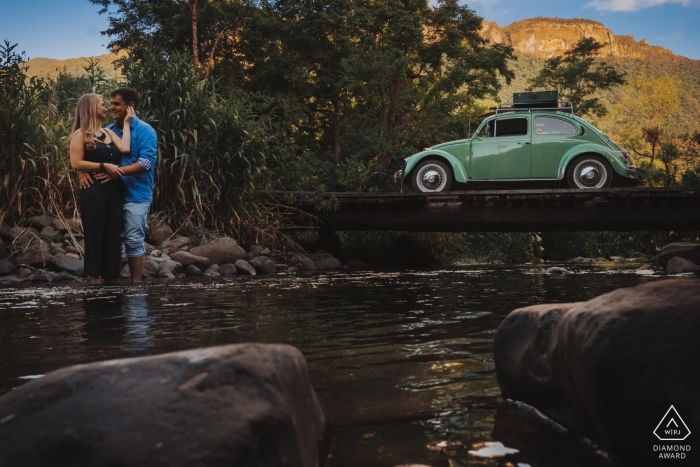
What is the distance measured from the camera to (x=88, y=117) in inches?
259

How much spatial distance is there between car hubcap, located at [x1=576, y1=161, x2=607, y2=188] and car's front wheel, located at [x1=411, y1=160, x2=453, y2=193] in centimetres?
249

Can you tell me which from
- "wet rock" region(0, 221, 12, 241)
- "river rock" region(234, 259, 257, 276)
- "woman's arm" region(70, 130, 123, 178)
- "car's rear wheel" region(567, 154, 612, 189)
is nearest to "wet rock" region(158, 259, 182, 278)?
"river rock" region(234, 259, 257, 276)

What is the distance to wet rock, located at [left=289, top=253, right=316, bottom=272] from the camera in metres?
12.7

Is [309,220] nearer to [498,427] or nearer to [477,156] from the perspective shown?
[477,156]

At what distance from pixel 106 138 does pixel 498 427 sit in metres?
5.61

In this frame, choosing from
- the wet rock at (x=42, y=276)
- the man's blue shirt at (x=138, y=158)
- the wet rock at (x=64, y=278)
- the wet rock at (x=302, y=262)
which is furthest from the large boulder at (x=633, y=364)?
the wet rock at (x=302, y=262)

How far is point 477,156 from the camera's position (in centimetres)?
1399

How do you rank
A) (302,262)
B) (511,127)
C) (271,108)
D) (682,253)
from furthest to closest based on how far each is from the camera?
(271,108), (511,127), (682,253), (302,262)

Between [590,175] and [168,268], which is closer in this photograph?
[168,268]

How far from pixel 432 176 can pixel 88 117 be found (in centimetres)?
880

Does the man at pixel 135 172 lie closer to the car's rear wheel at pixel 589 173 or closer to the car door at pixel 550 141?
the car door at pixel 550 141

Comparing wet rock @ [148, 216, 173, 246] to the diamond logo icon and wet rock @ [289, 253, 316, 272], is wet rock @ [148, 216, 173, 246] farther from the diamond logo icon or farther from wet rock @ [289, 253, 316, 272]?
the diamond logo icon

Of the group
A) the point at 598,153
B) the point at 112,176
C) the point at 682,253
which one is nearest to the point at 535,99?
the point at 598,153

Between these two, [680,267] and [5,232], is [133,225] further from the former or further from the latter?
[680,267]
